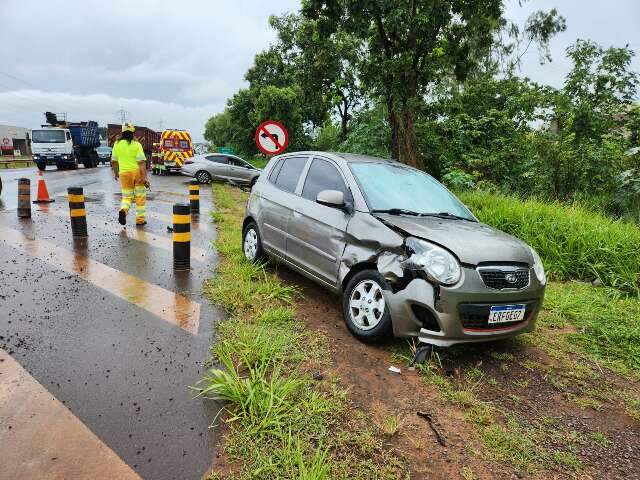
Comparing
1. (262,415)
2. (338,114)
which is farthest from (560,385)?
(338,114)

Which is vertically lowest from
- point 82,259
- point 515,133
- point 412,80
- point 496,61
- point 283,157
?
point 82,259

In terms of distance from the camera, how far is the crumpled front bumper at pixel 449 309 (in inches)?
132

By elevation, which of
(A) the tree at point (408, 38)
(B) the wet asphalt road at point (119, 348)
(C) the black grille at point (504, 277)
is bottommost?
(B) the wet asphalt road at point (119, 348)

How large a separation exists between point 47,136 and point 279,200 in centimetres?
2327

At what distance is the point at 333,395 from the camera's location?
10.1 feet

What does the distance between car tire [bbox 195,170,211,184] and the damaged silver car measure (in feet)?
47.0

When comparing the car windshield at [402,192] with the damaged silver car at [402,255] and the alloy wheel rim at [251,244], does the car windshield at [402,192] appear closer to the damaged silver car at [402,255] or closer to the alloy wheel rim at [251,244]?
→ the damaged silver car at [402,255]

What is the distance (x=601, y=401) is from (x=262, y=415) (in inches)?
104

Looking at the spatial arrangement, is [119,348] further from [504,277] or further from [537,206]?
[537,206]

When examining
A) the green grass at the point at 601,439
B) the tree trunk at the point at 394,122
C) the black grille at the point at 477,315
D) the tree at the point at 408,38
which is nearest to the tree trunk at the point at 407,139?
the tree at the point at 408,38

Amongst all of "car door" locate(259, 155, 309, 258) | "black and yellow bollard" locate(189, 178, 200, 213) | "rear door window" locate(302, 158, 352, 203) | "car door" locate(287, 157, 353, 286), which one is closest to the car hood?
"car door" locate(287, 157, 353, 286)

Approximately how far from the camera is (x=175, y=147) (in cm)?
2052

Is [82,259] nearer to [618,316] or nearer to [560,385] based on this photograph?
[560,385]

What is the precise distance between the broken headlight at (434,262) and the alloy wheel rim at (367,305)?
40 centimetres
